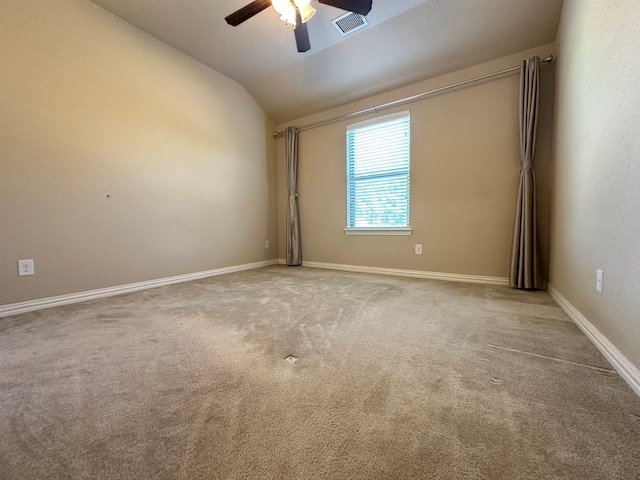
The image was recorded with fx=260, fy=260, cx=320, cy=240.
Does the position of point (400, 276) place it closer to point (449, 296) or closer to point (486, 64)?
point (449, 296)

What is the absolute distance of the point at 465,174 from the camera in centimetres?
282

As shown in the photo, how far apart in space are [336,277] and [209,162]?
7.17 feet

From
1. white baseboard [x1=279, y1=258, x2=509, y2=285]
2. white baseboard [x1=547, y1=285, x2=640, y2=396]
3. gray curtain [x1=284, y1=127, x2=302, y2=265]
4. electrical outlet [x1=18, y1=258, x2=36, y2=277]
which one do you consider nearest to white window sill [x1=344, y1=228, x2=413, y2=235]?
white baseboard [x1=279, y1=258, x2=509, y2=285]

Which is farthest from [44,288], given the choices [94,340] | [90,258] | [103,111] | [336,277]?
[336,277]

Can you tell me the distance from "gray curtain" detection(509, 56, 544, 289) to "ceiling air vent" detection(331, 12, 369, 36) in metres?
1.57

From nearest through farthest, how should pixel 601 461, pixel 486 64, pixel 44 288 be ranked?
1. pixel 601 461
2. pixel 44 288
3. pixel 486 64

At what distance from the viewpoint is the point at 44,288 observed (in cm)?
212

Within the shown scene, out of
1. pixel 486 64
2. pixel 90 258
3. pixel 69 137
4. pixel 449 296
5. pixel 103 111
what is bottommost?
pixel 449 296

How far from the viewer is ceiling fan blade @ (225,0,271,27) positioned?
6.26 feet

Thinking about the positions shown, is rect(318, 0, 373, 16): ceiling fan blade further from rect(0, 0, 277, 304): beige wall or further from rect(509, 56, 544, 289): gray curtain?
rect(0, 0, 277, 304): beige wall

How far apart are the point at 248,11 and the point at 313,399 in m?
2.59

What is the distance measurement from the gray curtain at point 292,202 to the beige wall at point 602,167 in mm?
3022

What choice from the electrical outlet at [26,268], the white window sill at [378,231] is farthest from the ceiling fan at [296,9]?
the electrical outlet at [26,268]

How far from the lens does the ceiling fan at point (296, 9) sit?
73.3 inches
